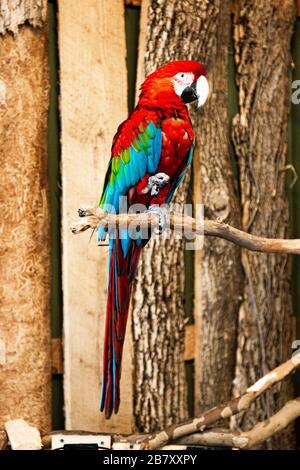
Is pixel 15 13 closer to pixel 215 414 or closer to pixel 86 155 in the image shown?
pixel 86 155

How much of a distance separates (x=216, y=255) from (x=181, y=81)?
686mm

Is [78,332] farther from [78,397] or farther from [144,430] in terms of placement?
[144,430]

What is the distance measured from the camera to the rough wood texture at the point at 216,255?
2.36 metres

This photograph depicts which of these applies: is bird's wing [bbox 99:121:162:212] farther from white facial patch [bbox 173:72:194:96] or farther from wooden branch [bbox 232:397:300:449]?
wooden branch [bbox 232:397:300:449]

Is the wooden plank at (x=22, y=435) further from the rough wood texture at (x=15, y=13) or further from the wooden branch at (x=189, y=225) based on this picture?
the rough wood texture at (x=15, y=13)

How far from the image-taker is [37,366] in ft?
6.97

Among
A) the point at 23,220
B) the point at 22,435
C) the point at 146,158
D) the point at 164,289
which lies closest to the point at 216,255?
the point at 164,289

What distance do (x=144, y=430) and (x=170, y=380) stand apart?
0.62ft

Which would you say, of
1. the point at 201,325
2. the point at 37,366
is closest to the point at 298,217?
the point at 201,325

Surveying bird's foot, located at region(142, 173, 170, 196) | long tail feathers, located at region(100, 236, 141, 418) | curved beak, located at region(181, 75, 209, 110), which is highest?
curved beak, located at region(181, 75, 209, 110)

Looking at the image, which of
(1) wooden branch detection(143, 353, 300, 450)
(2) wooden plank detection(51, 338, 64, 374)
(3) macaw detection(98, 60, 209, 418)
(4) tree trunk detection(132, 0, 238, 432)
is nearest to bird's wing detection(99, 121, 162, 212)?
(3) macaw detection(98, 60, 209, 418)

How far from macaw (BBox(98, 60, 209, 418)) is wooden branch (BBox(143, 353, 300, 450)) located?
324 millimetres

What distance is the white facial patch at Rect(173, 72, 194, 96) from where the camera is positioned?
2.00 m

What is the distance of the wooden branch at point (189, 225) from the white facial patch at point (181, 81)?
40cm
